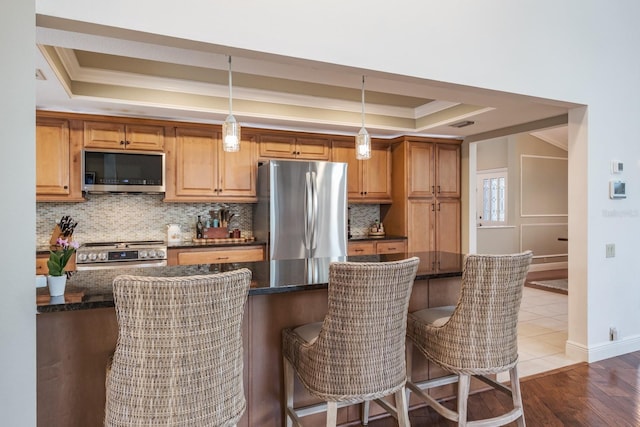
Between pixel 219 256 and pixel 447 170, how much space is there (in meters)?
3.21

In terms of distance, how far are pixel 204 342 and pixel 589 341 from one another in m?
3.35

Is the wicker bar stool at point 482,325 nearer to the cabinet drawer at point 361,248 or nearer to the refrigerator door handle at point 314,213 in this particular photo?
the refrigerator door handle at point 314,213

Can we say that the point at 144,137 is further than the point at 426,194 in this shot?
No

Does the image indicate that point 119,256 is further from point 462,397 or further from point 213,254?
point 462,397

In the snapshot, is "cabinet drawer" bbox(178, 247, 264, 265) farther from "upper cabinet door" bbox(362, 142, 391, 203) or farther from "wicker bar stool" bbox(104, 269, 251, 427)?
"wicker bar stool" bbox(104, 269, 251, 427)

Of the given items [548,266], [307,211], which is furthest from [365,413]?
[548,266]

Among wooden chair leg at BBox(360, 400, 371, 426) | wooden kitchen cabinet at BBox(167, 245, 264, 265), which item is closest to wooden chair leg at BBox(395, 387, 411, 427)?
wooden chair leg at BBox(360, 400, 371, 426)

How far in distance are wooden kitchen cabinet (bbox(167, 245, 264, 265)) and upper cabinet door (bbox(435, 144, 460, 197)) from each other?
2.58m

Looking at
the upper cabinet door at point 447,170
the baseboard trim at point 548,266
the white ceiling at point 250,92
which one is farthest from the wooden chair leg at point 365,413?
the baseboard trim at point 548,266

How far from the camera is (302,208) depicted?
430cm

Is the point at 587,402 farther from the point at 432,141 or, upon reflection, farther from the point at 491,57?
the point at 432,141

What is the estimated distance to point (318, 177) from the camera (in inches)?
173

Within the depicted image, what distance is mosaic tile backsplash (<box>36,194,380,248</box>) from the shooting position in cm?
402

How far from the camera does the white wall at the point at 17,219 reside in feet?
4.80
